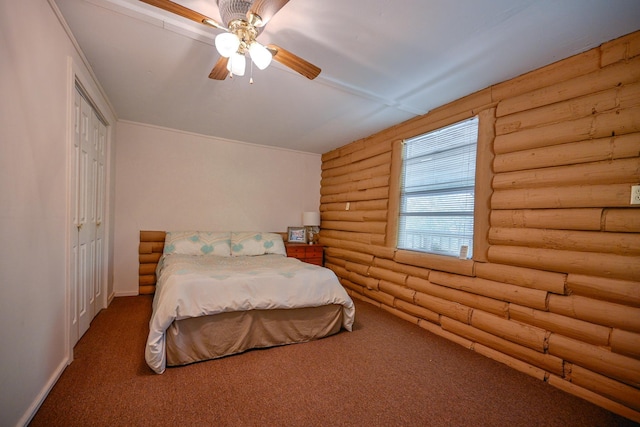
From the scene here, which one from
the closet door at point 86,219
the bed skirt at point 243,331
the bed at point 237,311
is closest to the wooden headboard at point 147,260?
the closet door at point 86,219

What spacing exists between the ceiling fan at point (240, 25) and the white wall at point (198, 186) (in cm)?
279

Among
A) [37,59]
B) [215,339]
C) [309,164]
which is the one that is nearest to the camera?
[37,59]

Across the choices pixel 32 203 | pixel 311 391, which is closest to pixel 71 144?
pixel 32 203

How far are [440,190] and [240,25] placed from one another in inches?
98.0

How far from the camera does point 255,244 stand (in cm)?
419

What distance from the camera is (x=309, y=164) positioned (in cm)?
531

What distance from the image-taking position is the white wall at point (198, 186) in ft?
12.8

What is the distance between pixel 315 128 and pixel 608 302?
343 cm

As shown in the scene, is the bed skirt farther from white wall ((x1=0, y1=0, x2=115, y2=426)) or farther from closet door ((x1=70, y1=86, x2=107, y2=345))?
closet door ((x1=70, y1=86, x2=107, y2=345))

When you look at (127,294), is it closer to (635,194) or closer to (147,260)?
(147,260)

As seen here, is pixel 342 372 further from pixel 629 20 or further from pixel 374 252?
pixel 629 20

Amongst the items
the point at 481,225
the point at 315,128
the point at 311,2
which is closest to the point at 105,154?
the point at 315,128

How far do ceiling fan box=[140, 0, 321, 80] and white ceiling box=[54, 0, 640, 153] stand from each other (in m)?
0.25

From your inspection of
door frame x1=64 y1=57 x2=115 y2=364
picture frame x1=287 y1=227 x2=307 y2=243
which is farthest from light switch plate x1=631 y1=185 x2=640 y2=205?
picture frame x1=287 y1=227 x2=307 y2=243
